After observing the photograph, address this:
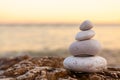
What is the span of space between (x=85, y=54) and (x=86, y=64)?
226 mm

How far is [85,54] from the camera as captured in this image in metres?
5.22

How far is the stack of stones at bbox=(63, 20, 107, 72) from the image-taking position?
5.07 m

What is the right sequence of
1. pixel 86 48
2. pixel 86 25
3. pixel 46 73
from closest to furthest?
pixel 46 73, pixel 86 48, pixel 86 25

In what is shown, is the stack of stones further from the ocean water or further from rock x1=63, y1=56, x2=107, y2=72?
the ocean water

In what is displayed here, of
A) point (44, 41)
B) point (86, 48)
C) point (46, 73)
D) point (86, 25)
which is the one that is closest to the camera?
point (46, 73)

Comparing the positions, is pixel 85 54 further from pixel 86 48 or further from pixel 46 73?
pixel 46 73

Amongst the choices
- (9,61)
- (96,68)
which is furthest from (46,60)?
(96,68)

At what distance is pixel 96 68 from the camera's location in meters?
5.10

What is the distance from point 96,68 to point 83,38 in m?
0.51

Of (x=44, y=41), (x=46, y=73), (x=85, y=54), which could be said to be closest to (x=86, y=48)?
(x=85, y=54)

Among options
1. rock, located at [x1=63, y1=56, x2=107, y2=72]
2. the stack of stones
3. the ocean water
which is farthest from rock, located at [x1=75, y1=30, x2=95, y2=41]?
the ocean water

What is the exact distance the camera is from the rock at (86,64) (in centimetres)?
505

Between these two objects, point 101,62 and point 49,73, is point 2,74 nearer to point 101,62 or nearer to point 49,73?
point 49,73

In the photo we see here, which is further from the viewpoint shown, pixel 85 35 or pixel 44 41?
pixel 44 41
